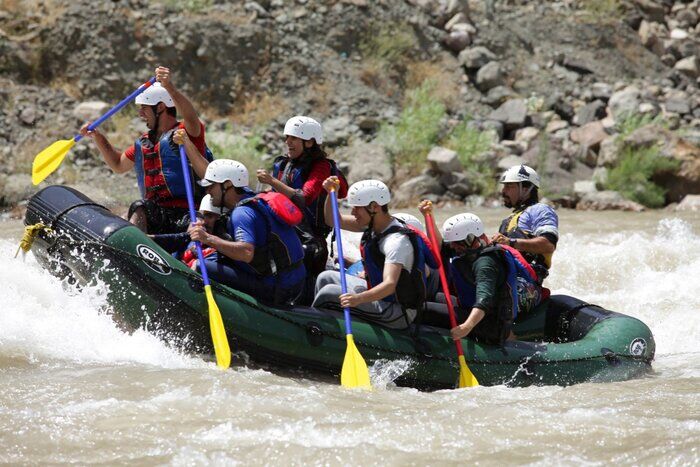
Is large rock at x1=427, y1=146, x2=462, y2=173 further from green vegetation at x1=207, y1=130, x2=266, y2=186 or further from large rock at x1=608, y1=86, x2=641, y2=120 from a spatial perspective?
large rock at x1=608, y1=86, x2=641, y2=120

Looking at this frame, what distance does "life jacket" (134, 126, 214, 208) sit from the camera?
6332 millimetres

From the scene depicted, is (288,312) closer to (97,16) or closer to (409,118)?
(409,118)

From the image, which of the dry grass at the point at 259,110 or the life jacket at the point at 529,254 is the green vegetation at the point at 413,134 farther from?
the life jacket at the point at 529,254

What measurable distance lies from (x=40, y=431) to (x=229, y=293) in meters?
1.55

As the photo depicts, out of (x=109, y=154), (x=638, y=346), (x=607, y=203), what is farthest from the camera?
(x=607, y=203)

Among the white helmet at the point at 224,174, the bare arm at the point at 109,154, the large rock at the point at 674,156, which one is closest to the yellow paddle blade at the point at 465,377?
the white helmet at the point at 224,174

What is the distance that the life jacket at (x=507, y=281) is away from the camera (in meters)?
A: 5.86

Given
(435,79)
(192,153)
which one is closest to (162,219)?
(192,153)

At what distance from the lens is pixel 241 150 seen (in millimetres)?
14000

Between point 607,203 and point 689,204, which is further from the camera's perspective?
point 689,204

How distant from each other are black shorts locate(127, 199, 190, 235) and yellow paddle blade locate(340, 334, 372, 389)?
1573 mm

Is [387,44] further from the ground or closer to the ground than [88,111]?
further from the ground

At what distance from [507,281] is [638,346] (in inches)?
43.6

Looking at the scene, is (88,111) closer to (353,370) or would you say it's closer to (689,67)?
(353,370)
